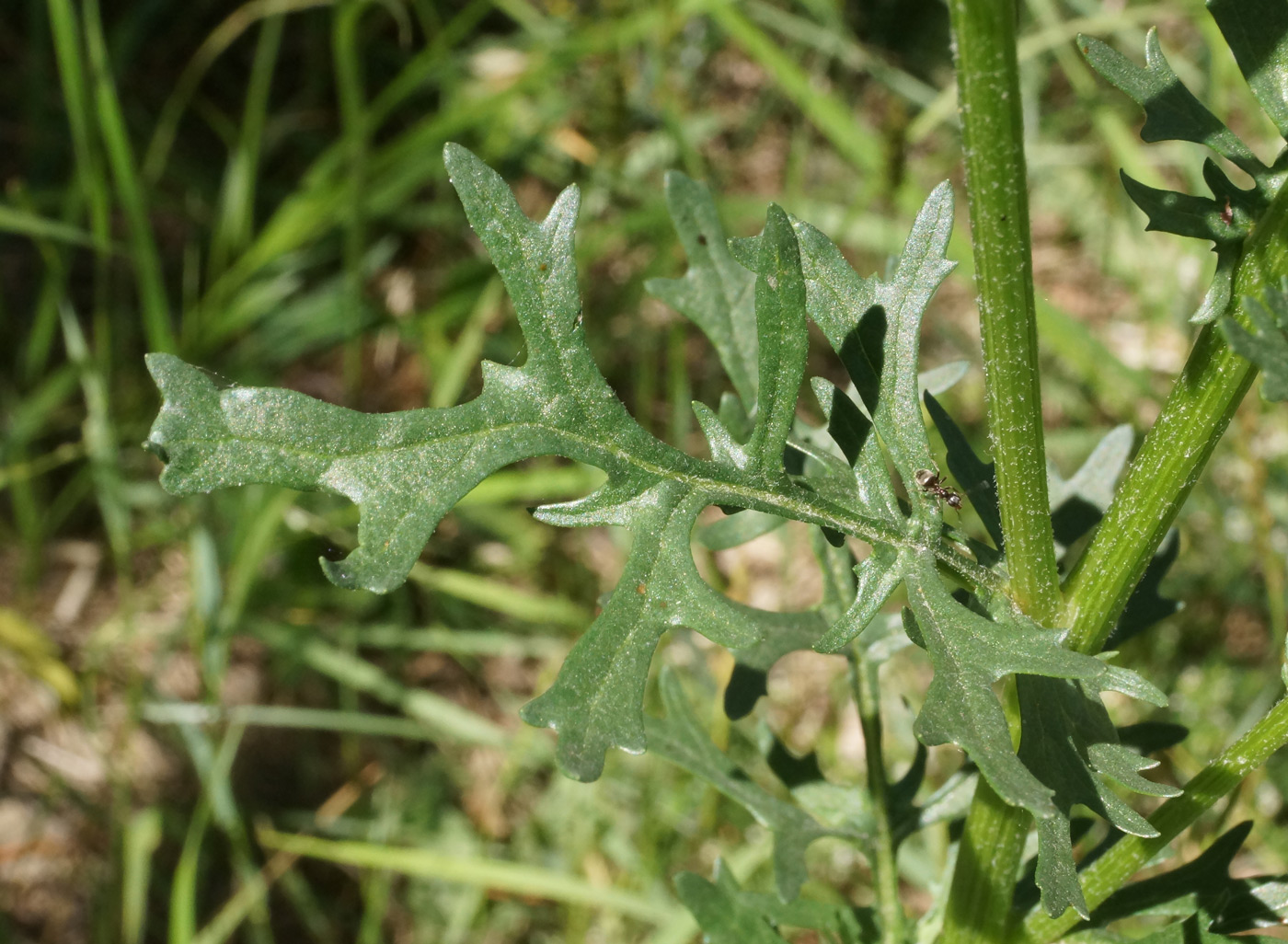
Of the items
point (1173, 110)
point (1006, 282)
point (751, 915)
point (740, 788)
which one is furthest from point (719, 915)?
point (1173, 110)

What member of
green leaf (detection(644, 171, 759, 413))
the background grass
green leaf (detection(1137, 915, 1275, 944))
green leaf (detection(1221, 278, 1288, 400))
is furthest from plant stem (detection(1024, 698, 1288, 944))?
the background grass

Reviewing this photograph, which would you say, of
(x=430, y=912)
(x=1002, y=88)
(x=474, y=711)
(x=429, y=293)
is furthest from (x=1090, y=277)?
(x=1002, y=88)

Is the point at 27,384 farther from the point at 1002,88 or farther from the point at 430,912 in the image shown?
the point at 1002,88

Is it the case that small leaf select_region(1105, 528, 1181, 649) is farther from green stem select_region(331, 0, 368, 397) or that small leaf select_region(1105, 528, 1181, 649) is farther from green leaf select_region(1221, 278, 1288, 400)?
green stem select_region(331, 0, 368, 397)

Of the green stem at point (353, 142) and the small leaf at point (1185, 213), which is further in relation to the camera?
the green stem at point (353, 142)

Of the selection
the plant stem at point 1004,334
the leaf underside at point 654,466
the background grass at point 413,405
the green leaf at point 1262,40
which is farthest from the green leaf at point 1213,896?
the background grass at point 413,405

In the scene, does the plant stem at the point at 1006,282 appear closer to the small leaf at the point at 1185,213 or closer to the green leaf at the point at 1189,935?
the small leaf at the point at 1185,213
